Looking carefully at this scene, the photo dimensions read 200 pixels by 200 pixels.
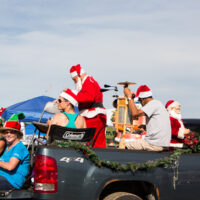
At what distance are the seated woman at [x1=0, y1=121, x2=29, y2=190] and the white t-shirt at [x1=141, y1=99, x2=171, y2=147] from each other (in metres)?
1.65

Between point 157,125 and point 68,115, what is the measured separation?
3.97 ft

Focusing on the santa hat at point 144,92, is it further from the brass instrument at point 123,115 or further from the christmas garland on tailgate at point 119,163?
the brass instrument at point 123,115

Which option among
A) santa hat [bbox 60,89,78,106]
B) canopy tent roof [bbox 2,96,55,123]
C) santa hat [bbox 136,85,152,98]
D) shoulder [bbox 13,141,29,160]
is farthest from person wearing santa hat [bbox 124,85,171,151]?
canopy tent roof [bbox 2,96,55,123]

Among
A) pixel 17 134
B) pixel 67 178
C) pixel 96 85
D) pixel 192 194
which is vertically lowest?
pixel 192 194

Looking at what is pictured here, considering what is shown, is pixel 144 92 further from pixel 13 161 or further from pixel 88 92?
pixel 13 161

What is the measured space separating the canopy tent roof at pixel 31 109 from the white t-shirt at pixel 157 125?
11980mm

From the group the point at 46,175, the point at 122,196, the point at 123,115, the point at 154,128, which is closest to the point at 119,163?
the point at 122,196

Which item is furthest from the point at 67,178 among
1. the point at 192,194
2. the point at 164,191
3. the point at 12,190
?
the point at 192,194

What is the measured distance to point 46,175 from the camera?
4055 mm

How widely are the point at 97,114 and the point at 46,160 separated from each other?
261cm

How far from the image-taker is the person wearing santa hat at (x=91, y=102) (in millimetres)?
6482

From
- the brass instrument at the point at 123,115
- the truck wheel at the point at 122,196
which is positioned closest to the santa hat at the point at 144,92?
the truck wheel at the point at 122,196

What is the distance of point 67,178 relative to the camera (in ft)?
13.5

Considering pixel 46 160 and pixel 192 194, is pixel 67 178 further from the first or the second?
pixel 192 194
